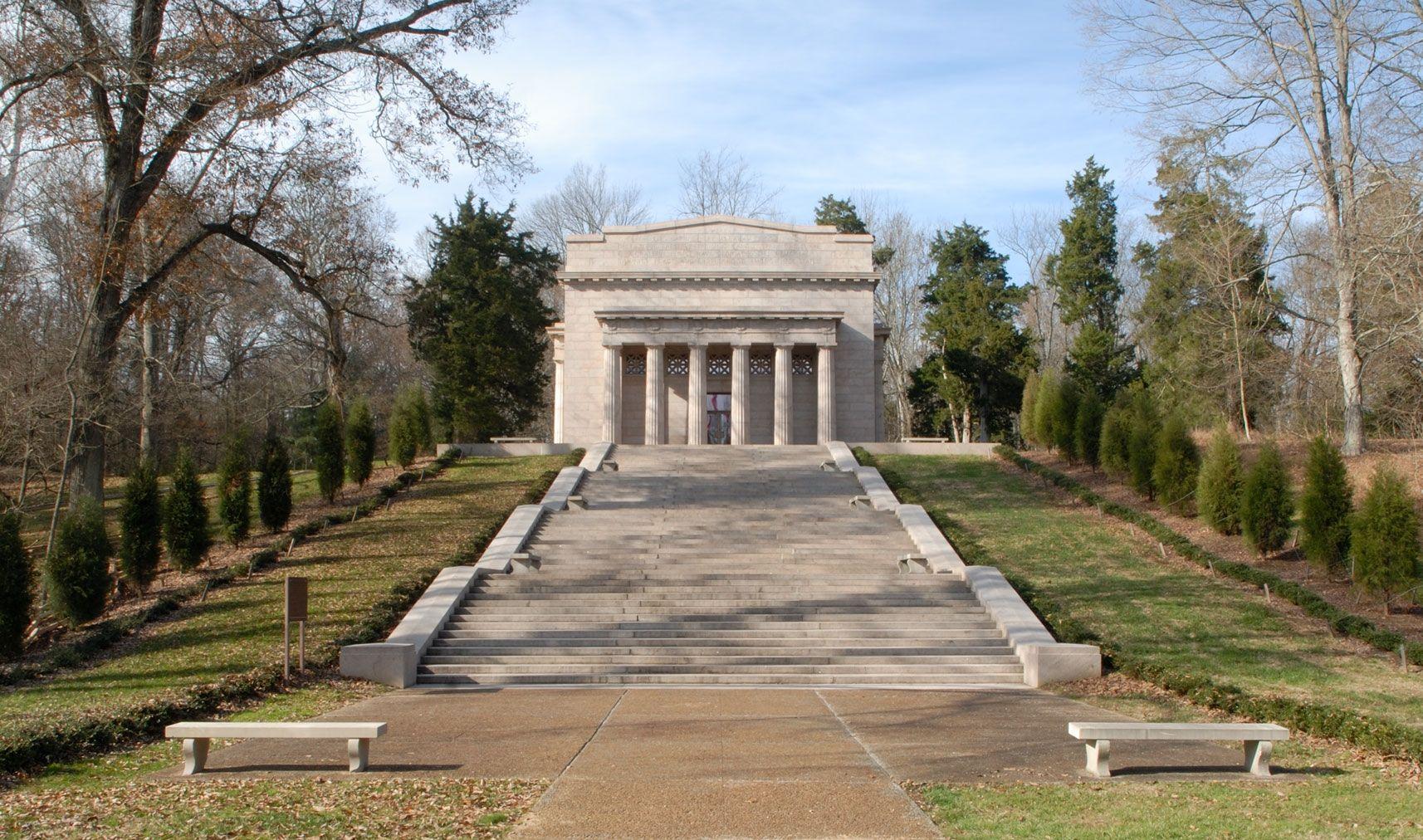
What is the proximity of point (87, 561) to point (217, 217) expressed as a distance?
7854 mm

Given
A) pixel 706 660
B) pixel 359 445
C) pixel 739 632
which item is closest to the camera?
pixel 706 660

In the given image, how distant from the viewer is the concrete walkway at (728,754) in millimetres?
7121

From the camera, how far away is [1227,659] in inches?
564

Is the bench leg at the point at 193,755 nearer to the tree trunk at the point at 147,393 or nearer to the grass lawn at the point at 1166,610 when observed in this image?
the grass lawn at the point at 1166,610

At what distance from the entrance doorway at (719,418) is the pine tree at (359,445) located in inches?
619

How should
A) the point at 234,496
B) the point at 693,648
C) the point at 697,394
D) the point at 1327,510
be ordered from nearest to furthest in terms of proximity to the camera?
the point at 693,648 < the point at 1327,510 < the point at 234,496 < the point at 697,394

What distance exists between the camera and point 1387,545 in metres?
16.1

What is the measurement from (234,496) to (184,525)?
6.32 feet

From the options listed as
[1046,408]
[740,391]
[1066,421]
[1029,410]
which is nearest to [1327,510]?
[1066,421]

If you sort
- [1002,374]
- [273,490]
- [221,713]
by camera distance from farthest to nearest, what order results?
[1002,374]
[273,490]
[221,713]

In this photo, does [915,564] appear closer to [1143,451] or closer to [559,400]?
[1143,451]

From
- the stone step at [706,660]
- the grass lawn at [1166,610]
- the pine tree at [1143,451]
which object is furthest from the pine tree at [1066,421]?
the stone step at [706,660]

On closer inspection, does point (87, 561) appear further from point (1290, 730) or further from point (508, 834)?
point (1290, 730)

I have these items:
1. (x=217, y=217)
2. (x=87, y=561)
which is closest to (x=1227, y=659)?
(x=87, y=561)
